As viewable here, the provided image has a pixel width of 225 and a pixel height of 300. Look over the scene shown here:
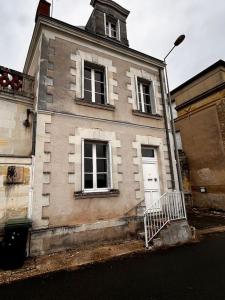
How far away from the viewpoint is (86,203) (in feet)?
17.5

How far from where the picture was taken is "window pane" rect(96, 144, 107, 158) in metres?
6.06

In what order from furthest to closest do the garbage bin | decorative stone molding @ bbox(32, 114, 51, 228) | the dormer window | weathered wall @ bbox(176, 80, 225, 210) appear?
1. weathered wall @ bbox(176, 80, 225, 210)
2. the dormer window
3. decorative stone molding @ bbox(32, 114, 51, 228)
4. the garbage bin

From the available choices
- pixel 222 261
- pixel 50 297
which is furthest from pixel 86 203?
pixel 222 261

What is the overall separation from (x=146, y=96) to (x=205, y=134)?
5269 mm

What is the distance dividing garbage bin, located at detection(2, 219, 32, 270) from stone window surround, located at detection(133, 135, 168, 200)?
3549 mm

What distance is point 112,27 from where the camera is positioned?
29.1ft

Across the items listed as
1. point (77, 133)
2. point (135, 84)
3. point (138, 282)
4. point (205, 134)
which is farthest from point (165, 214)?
point (205, 134)

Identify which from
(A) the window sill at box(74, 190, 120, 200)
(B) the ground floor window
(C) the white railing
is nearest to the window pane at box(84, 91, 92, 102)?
(B) the ground floor window

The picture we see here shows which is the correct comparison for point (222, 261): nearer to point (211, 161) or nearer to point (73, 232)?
point (73, 232)

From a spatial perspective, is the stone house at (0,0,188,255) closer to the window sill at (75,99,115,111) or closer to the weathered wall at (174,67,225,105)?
the window sill at (75,99,115,111)

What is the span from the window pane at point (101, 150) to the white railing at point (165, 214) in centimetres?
223


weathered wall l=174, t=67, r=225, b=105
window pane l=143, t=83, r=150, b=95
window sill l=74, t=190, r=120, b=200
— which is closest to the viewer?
window sill l=74, t=190, r=120, b=200

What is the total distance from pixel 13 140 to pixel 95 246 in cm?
385

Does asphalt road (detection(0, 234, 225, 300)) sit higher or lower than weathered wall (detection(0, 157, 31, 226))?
lower
